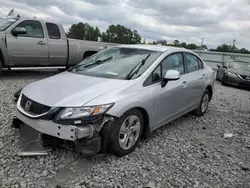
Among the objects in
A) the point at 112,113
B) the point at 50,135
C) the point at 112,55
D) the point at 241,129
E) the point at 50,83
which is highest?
the point at 112,55

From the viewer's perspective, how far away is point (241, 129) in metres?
4.91

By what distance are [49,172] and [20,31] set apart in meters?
5.52

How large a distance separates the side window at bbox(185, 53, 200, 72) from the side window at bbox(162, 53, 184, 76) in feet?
0.88

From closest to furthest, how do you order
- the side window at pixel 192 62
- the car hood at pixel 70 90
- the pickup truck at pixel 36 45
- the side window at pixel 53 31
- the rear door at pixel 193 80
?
the car hood at pixel 70 90, the rear door at pixel 193 80, the side window at pixel 192 62, the pickup truck at pixel 36 45, the side window at pixel 53 31

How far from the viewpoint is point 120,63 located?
3.91 meters

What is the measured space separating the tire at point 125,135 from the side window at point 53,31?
19.3ft

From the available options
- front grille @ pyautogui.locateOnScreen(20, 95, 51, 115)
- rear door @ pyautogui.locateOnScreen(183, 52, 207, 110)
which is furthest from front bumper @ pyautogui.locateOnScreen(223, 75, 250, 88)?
front grille @ pyautogui.locateOnScreen(20, 95, 51, 115)

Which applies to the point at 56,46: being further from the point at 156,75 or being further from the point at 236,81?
the point at 236,81

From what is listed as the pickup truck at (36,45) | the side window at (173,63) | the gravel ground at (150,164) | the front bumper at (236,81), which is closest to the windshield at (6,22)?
the pickup truck at (36,45)

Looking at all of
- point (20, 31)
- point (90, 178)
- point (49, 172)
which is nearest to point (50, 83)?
point (49, 172)

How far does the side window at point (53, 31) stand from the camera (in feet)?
26.1

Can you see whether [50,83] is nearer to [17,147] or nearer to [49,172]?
[17,147]

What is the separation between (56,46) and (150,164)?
6.27m

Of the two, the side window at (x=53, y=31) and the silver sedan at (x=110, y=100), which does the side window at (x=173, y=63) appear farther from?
the side window at (x=53, y=31)
